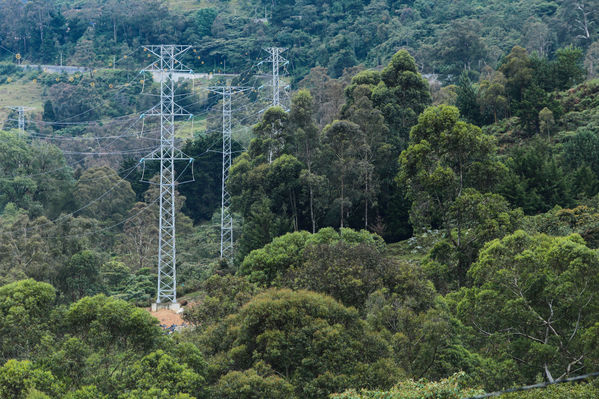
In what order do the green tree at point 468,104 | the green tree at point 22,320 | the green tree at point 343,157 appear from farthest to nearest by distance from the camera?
the green tree at point 468,104
the green tree at point 343,157
the green tree at point 22,320

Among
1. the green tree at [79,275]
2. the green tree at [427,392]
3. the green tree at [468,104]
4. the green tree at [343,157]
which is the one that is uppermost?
the green tree at [468,104]

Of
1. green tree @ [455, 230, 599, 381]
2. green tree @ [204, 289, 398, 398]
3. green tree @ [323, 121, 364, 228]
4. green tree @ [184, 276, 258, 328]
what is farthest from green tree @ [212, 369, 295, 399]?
green tree @ [323, 121, 364, 228]

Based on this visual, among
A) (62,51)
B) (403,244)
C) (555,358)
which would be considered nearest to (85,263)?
(403,244)

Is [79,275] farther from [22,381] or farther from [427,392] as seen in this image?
[427,392]

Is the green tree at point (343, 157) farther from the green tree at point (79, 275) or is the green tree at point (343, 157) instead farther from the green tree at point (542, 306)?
the green tree at point (542, 306)

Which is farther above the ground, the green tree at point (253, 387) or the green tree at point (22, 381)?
the green tree at point (22, 381)

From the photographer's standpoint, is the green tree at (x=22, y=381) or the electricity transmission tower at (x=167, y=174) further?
the electricity transmission tower at (x=167, y=174)

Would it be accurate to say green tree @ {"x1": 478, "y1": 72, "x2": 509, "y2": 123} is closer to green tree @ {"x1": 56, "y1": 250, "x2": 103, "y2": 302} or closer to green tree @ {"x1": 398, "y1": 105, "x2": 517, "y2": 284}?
green tree @ {"x1": 398, "y1": 105, "x2": 517, "y2": 284}

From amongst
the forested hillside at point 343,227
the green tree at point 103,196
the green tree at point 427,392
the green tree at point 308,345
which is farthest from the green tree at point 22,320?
the green tree at point 103,196
